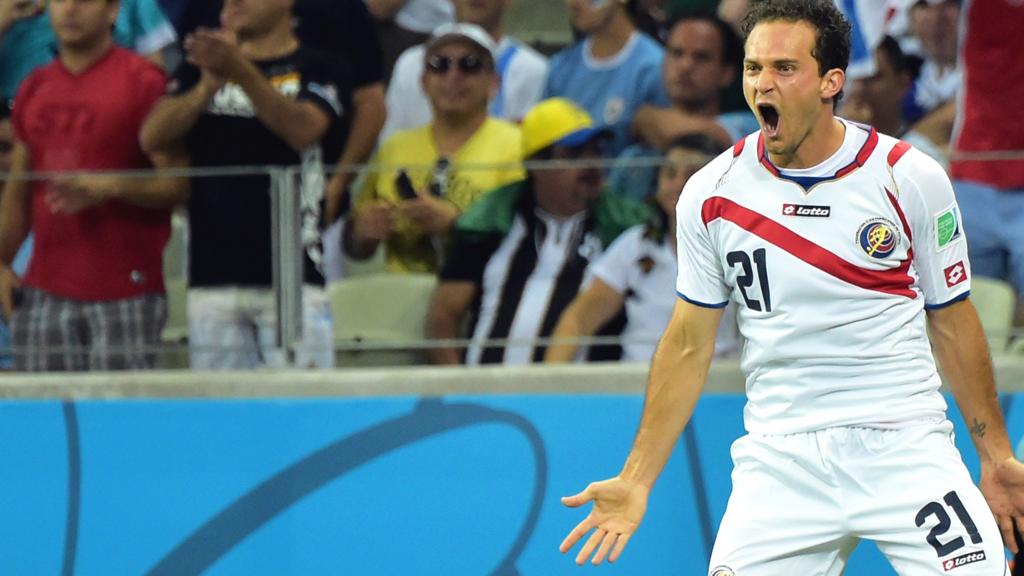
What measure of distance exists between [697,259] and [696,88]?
233cm

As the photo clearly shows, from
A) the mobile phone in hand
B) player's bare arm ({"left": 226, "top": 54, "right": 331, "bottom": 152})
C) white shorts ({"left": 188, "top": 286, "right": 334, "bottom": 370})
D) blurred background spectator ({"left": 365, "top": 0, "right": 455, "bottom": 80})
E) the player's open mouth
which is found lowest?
white shorts ({"left": 188, "top": 286, "right": 334, "bottom": 370})

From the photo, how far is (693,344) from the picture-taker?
4.21 metres

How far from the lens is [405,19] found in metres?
7.29

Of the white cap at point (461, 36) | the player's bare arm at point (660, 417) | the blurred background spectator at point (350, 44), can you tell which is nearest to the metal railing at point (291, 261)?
the blurred background spectator at point (350, 44)

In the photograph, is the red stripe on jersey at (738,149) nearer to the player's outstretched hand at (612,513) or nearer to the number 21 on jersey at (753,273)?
the number 21 on jersey at (753,273)

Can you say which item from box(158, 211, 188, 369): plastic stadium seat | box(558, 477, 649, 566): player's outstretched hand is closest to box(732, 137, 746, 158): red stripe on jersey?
box(558, 477, 649, 566): player's outstretched hand

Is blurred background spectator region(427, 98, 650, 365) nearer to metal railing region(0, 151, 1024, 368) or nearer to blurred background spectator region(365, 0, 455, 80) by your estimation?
metal railing region(0, 151, 1024, 368)

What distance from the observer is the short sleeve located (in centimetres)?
568

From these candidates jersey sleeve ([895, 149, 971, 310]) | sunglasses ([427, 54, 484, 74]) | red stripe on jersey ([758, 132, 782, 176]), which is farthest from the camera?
sunglasses ([427, 54, 484, 74])

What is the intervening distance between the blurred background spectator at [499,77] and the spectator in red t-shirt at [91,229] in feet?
3.42

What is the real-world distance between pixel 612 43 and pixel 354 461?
2.16 meters

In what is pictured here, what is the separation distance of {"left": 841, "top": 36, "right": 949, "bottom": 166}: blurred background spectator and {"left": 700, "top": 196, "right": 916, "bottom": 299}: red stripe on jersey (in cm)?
238

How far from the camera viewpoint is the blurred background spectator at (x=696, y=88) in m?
6.17

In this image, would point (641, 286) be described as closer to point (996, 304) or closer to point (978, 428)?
point (996, 304)
